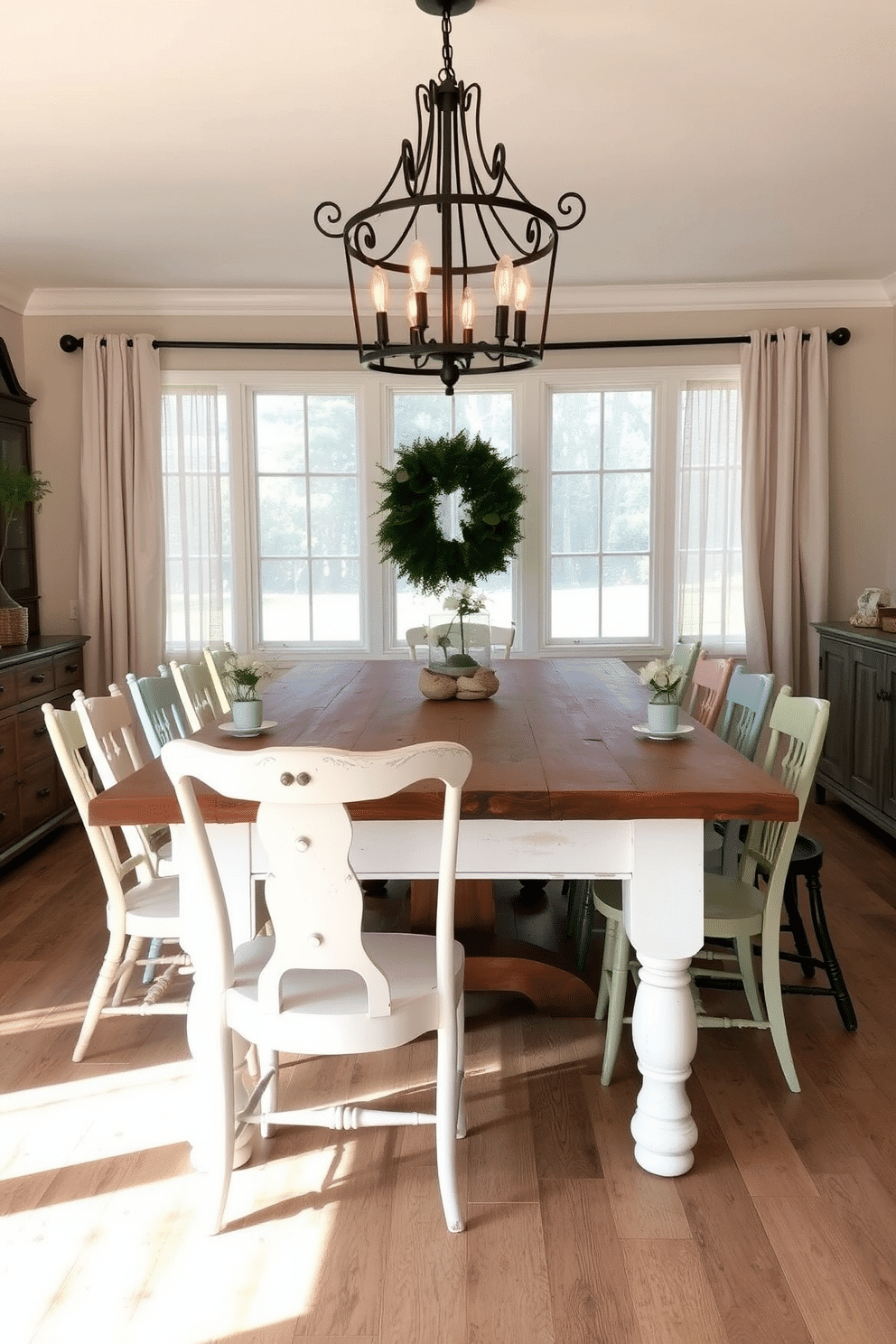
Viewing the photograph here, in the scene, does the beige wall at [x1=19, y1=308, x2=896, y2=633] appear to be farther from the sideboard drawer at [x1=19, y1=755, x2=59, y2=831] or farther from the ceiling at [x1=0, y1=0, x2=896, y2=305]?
the sideboard drawer at [x1=19, y1=755, x2=59, y2=831]

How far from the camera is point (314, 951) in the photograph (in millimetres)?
1924

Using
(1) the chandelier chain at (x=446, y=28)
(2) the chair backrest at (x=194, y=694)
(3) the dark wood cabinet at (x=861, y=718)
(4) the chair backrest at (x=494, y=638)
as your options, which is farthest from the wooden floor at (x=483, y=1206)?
(1) the chandelier chain at (x=446, y=28)

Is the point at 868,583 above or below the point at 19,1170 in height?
above

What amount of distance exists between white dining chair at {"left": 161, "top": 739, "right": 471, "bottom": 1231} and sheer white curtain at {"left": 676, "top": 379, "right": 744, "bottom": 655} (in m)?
4.02

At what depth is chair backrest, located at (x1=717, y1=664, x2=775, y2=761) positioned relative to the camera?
305 centimetres

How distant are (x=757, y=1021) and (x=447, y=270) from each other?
1959 mm

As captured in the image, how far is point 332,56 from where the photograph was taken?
3.02 metres

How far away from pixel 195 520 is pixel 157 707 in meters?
2.80

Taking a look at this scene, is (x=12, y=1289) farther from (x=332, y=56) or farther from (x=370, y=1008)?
(x=332, y=56)

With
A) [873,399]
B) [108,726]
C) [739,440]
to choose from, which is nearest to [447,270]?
[108,726]

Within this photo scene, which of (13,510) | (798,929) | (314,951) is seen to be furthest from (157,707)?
(13,510)

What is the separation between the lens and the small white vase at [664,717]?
269cm

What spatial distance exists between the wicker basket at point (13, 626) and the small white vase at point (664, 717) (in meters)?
3.39

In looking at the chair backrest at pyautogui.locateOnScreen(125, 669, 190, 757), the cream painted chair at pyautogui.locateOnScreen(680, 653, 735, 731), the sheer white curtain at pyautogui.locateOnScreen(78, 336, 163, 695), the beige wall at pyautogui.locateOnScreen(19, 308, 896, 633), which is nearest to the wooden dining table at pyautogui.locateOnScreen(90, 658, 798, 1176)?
the chair backrest at pyautogui.locateOnScreen(125, 669, 190, 757)
